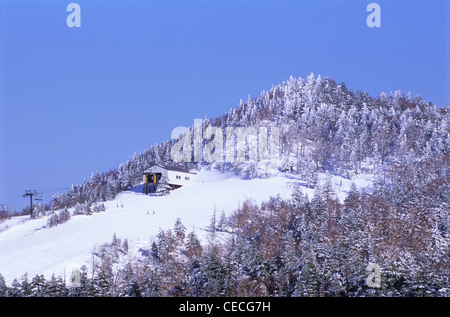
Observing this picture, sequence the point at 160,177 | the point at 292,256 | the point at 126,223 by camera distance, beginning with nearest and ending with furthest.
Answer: the point at 292,256 → the point at 126,223 → the point at 160,177

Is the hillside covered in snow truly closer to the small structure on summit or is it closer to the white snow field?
the white snow field

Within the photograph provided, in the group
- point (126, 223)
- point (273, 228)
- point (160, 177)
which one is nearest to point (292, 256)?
point (273, 228)

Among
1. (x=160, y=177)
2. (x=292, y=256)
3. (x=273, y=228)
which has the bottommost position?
(x=292, y=256)

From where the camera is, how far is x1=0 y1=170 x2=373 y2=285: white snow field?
34.2 meters

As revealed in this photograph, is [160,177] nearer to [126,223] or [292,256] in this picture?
[126,223]

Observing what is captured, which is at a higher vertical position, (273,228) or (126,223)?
(126,223)

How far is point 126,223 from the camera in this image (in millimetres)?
45156

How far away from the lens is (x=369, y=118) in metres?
97.9

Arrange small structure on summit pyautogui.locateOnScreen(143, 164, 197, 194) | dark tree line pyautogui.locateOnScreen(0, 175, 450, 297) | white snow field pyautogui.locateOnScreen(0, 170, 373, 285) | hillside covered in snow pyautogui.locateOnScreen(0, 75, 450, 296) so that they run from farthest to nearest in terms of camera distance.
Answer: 1. small structure on summit pyautogui.locateOnScreen(143, 164, 197, 194)
2. white snow field pyautogui.locateOnScreen(0, 170, 373, 285)
3. hillside covered in snow pyautogui.locateOnScreen(0, 75, 450, 296)
4. dark tree line pyautogui.locateOnScreen(0, 175, 450, 297)

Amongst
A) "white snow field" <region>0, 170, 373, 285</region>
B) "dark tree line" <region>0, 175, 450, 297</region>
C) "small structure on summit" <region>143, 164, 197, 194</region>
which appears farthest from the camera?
"small structure on summit" <region>143, 164, 197, 194</region>

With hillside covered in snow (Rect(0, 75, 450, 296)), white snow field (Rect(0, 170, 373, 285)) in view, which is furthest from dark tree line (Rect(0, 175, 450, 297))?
white snow field (Rect(0, 170, 373, 285))

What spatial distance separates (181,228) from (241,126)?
68.2 meters
